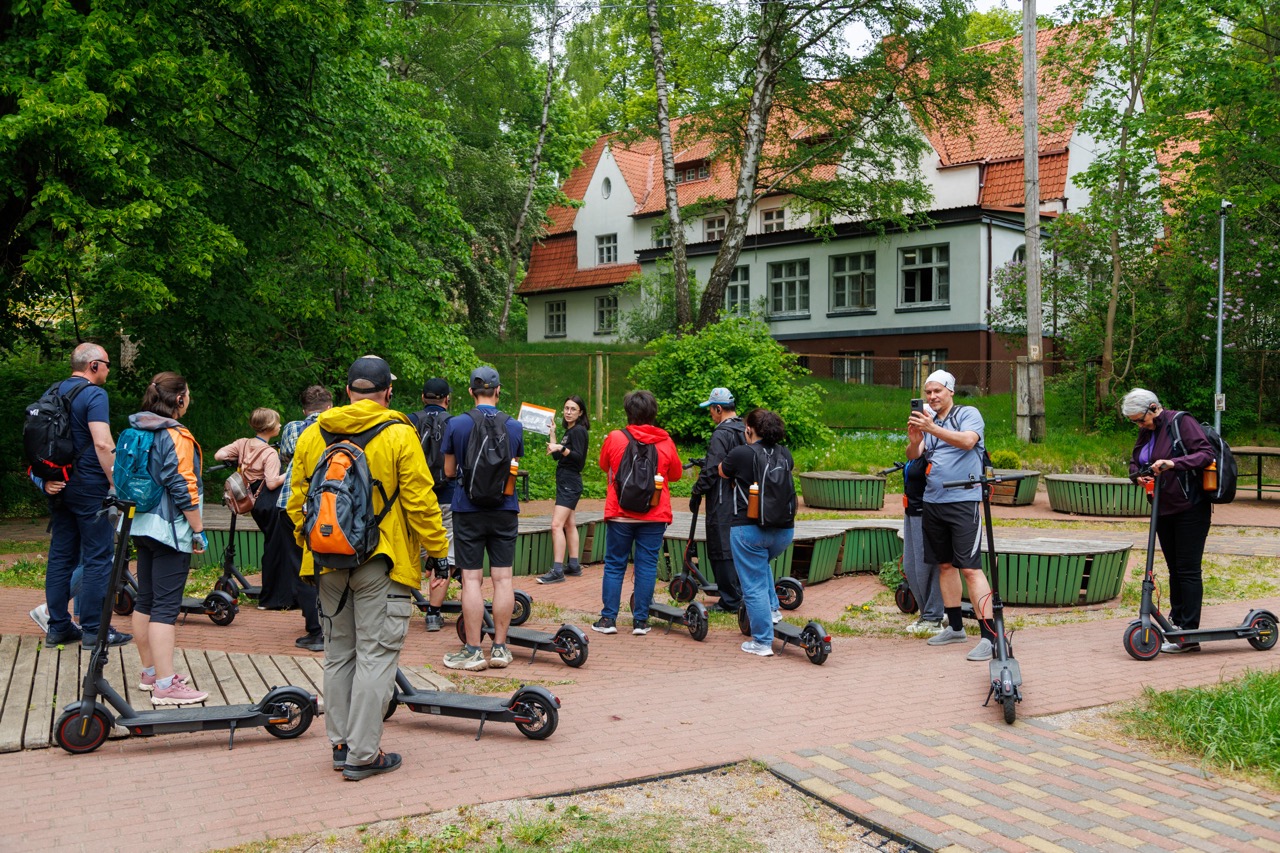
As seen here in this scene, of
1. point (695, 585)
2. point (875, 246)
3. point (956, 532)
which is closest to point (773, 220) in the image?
point (875, 246)

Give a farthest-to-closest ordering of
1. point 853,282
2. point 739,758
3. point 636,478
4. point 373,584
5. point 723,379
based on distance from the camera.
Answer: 1. point 853,282
2. point 723,379
3. point 636,478
4. point 739,758
5. point 373,584

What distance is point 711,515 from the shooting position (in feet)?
28.8

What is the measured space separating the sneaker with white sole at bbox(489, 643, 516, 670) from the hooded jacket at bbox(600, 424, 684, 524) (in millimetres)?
1353

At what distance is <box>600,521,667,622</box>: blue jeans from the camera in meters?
7.88

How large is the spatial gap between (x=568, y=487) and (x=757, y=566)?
3143 millimetres

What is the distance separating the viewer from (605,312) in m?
43.4

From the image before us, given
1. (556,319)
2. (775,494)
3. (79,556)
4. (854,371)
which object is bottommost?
(79,556)

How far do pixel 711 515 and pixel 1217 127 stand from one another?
63.0ft

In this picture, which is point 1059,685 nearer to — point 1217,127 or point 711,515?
point 711,515

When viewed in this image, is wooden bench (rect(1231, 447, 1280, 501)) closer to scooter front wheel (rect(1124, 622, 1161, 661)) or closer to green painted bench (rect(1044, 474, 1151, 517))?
green painted bench (rect(1044, 474, 1151, 517))

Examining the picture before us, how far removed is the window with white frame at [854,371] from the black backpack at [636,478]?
76.4ft

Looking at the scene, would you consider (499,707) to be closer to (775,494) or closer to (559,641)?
(559,641)

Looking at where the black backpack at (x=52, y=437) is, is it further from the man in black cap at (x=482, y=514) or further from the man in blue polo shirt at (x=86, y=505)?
the man in black cap at (x=482, y=514)

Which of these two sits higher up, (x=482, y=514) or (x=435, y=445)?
(x=435, y=445)
